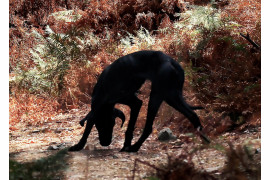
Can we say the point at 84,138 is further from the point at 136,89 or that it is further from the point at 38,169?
the point at 38,169

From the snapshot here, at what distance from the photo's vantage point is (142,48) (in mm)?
5656

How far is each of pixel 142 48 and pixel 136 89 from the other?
281cm

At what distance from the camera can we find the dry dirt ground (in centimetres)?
237

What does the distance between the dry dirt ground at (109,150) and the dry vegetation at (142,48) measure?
21 centimetres

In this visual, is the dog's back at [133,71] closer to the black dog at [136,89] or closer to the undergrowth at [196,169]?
the black dog at [136,89]

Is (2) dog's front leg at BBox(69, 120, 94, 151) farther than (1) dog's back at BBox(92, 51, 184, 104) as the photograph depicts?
Yes

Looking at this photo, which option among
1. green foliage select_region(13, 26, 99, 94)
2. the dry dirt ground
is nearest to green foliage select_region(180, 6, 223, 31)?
the dry dirt ground

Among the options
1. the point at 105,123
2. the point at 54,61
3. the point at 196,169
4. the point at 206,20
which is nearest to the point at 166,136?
the point at 105,123

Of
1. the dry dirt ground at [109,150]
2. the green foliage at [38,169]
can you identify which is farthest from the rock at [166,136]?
the green foliage at [38,169]

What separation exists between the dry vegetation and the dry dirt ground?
21 centimetres

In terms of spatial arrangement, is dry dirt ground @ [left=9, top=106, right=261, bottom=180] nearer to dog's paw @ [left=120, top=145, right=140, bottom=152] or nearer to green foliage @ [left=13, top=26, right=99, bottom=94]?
dog's paw @ [left=120, top=145, right=140, bottom=152]

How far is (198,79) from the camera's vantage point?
4230 millimetres
